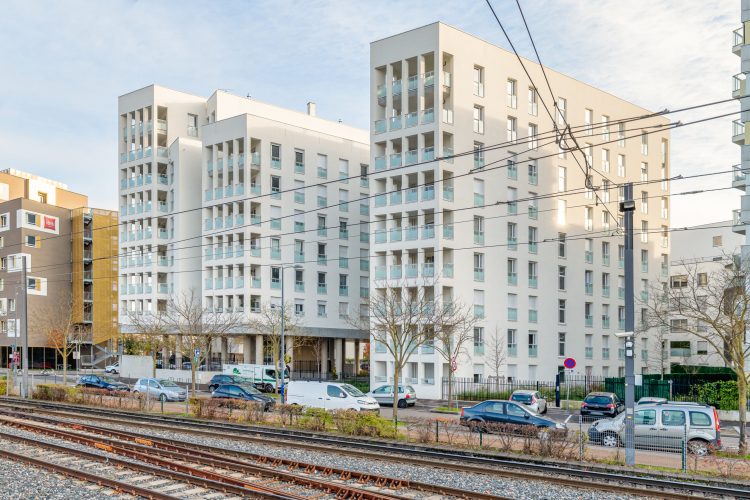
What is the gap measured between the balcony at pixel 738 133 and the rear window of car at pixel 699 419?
92.2 feet

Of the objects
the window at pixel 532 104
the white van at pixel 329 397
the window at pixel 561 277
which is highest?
the window at pixel 532 104

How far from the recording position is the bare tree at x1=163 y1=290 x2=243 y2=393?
53.3m

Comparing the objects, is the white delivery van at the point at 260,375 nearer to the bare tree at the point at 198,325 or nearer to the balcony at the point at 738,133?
the bare tree at the point at 198,325

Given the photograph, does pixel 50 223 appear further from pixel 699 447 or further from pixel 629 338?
pixel 699 447

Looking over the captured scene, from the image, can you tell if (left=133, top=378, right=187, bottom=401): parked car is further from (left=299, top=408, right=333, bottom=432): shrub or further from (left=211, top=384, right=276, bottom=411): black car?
(left=299, top=408, right=333, bottom=432): shrub

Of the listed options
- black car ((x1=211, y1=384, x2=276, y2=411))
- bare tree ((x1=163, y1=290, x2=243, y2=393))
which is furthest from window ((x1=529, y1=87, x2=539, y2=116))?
black car ((x1=211, y1=384, x2=276, y2=411))

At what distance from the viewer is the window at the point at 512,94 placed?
56.2 meters

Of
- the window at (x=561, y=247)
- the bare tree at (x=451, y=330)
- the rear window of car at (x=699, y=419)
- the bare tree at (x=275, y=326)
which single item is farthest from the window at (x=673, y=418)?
the window at (x=561, y=247)

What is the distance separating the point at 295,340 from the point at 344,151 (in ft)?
60.3

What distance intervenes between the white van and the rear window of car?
51.1 ft

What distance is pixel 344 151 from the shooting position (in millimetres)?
71562

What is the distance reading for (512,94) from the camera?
186 ft

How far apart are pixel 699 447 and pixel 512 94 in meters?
38.4

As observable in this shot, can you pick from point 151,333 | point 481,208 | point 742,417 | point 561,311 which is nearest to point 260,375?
point 151,333
